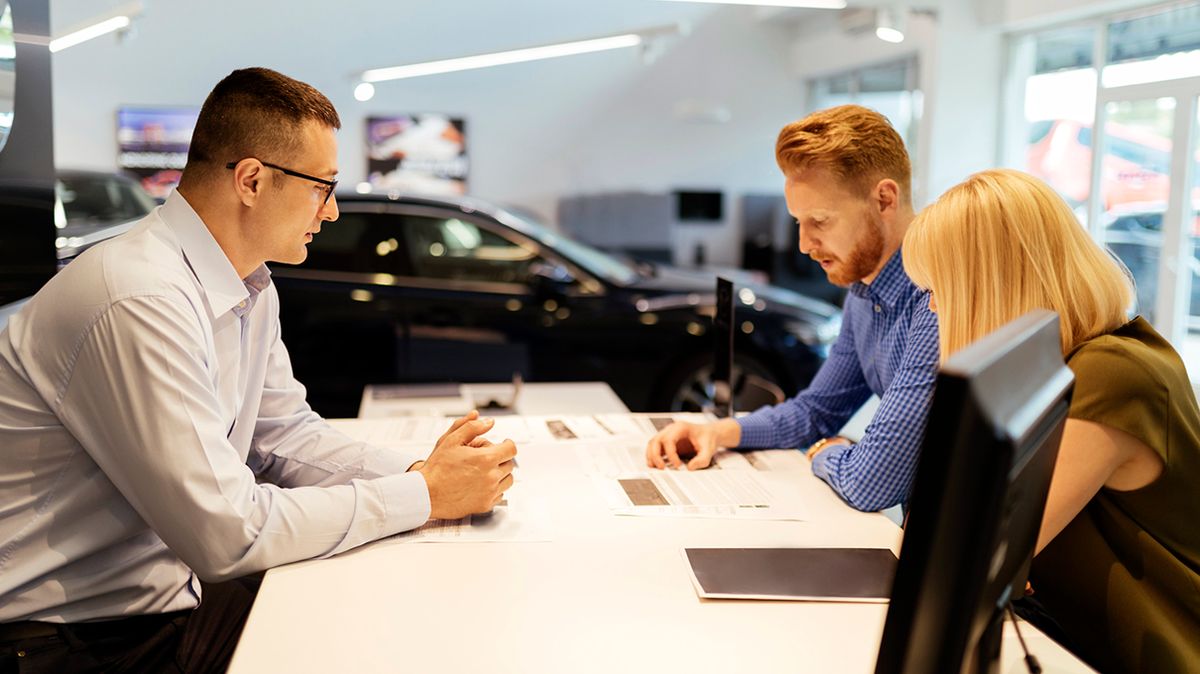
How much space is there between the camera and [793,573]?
55.3 inches

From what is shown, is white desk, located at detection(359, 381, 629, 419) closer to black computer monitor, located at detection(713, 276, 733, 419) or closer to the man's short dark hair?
black computer monitor, located at detection(713, 276, 733, 419)

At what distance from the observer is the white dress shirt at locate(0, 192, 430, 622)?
1.35 meters

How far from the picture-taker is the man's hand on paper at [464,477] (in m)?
1.58

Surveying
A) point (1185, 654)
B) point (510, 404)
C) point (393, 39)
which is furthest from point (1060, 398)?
point (393, 39)

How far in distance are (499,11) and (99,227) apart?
789cm

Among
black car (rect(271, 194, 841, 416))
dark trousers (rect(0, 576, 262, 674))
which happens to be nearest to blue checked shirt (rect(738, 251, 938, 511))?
dark trousers (rect(0, 576, 262, 674))

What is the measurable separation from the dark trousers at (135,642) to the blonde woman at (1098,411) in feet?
4.09

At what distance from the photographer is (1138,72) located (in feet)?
21.6

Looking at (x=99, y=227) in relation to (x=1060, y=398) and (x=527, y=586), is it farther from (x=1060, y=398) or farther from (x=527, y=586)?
(x=1060, y=398)

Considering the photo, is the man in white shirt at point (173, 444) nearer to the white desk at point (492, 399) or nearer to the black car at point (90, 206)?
the black car at point (90, 206)

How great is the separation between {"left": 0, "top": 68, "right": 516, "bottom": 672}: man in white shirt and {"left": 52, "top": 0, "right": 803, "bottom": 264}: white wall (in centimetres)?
790

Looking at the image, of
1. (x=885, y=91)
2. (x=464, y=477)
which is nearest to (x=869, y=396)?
(x=464, y=477)

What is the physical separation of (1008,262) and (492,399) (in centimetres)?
182

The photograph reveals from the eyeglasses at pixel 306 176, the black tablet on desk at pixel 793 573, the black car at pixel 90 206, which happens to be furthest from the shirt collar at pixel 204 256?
the black tablet on desk at pixel 793 573
